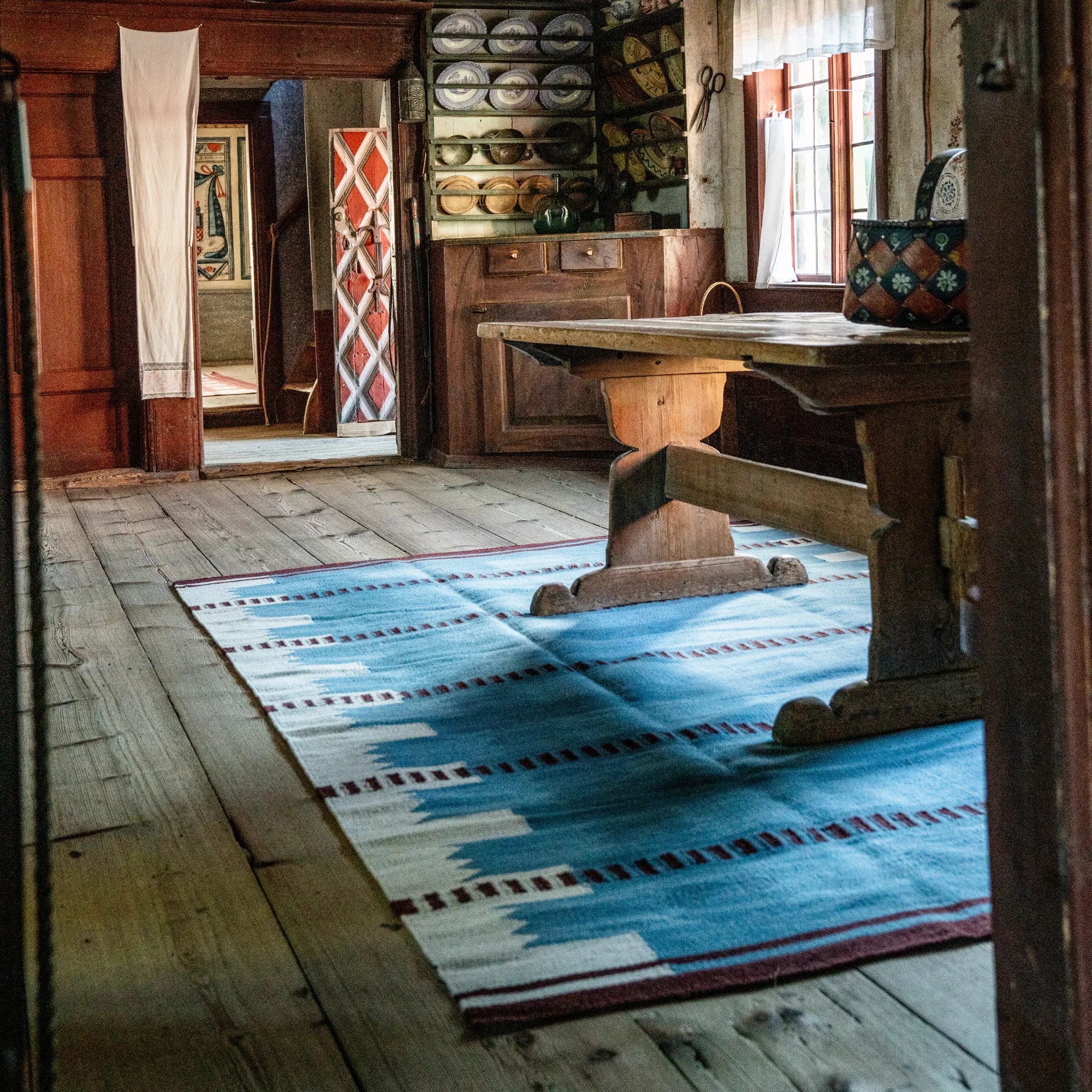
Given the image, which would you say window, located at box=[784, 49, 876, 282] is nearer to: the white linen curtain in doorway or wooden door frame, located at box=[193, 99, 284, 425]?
the white linen curtain in doorway

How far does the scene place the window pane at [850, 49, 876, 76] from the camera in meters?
5.33

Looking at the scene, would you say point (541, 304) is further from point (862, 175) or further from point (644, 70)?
point (862, 175)

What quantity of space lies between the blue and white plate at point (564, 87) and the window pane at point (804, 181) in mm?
1454

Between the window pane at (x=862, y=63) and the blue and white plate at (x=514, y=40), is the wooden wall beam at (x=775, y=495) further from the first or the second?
the blue and white plate at (x=514, y=40)

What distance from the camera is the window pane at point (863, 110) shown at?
5359mm

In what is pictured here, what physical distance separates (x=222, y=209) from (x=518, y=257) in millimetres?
8519

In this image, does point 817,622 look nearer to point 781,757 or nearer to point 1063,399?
point 781,757

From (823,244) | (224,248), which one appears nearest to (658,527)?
(823,244)

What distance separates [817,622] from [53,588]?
231 cm

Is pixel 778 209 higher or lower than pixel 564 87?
lower

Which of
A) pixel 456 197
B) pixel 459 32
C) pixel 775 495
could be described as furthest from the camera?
pixel 456 197

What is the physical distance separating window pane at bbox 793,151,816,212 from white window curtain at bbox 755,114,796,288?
34mm

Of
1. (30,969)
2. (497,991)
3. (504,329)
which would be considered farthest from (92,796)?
(504,329)

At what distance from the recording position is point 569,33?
22.7ft
